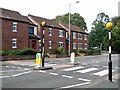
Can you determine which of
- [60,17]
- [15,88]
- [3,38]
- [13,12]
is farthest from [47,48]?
[60,17]

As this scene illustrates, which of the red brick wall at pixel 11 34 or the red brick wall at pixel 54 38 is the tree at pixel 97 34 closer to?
the red brick wall at pixel 54 38

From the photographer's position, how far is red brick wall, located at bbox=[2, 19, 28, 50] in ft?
134

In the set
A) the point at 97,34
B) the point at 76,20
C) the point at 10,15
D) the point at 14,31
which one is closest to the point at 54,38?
the point at 10,15

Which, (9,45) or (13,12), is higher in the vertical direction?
(13,12)

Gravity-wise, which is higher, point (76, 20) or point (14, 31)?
point (76, 20)

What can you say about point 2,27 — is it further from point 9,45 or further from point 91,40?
point 91,40

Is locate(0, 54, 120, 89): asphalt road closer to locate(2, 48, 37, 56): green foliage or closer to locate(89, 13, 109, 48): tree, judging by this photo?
locate(2, 48, 37, 56): green foliage

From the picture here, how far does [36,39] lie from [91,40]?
61.0 meters

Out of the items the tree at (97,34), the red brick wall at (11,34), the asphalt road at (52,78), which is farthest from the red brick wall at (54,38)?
the tree at (97,34)

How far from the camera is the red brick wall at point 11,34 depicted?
134 feet

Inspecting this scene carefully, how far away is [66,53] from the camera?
4953 cm

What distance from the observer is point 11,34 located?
4244cm

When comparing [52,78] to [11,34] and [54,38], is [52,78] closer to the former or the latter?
[11,34]

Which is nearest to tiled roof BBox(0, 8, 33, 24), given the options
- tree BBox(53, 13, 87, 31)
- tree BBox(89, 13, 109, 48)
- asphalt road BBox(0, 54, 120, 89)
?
asphalt road BBox(0, 54, 120, 89)
